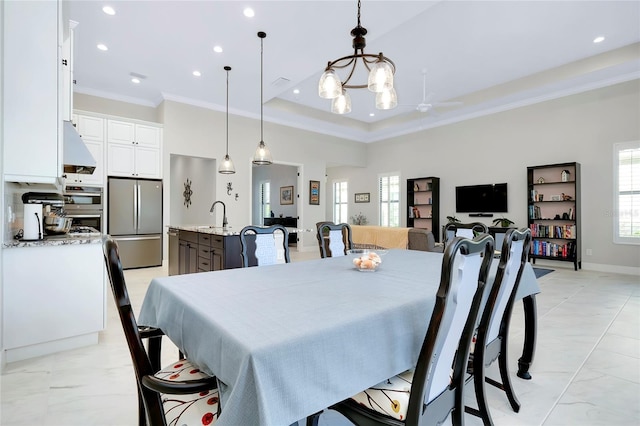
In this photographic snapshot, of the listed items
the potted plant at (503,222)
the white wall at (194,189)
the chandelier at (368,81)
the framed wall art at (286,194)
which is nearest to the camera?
the chandelier at (368,81)

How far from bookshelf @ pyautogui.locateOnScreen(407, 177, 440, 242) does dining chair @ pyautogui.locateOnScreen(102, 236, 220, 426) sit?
7650 mm

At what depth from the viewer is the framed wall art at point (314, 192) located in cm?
853

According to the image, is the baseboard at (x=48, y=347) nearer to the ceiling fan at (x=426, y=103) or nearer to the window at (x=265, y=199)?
the ceiling fan at (x=426, y=103)

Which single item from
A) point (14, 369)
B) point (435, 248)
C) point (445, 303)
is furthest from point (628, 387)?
point (14, 369)

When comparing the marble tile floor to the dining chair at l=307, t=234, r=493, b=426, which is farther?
the marble tile floor

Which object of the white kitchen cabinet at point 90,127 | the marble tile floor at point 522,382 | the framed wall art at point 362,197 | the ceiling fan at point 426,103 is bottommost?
the marble tile floor at point 522,382

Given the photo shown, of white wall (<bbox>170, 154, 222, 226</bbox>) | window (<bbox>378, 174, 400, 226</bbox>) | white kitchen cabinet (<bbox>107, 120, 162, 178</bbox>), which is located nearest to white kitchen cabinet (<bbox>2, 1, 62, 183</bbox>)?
white kitchen cabinet (<bbox>107, 120, 162, 178</bbox>)

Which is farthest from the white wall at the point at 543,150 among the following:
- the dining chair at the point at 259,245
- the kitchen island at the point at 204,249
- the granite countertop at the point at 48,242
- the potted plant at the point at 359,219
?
the granite countertop at the point at 48,242

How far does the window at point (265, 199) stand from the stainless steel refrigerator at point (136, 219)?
594 cm

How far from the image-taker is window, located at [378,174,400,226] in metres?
9.12

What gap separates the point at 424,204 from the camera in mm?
8297

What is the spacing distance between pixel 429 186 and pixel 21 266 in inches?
305

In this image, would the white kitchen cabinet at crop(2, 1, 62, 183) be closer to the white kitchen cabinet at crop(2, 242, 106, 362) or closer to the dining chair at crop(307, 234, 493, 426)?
the white kitchen cabinet at crop(2, 242, 106, 362)

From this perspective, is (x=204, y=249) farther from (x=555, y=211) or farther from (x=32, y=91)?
(x=555, y=211)
